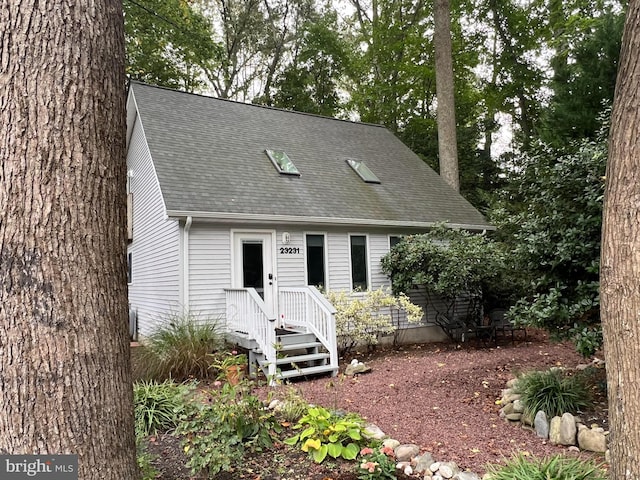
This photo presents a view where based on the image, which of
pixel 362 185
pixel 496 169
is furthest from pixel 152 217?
pixel 496 169

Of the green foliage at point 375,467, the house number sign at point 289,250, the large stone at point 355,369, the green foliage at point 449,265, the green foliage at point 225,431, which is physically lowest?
the large stone at point 355,369

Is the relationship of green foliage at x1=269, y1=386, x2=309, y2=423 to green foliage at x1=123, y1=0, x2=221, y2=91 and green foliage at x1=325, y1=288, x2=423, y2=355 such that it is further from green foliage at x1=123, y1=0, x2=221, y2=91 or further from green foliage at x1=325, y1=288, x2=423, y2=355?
green foliage at x1=123, y1=0, x2=221, y2=91

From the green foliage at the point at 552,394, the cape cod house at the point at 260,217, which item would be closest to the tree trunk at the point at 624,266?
the green foliage at the point at 552,394

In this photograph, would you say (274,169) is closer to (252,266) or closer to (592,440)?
(252,266)

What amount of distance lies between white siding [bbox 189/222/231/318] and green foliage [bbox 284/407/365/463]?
4.57 metres

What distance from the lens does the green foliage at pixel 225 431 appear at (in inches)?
120

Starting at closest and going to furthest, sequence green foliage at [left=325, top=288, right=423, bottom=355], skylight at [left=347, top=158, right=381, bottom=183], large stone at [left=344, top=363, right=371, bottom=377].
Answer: large stone at [left=344, top=363, right=371, bottom=377] → green foliage at [left=325, top=288, right=423, bottom=355] → skylight at [left=347, top=158, right=381, bottom=183]

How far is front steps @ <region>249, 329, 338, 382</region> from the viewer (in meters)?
6.84

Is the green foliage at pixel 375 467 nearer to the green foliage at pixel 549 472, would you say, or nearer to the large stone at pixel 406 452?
the large stone at pixel 406 452

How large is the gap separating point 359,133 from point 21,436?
43.3 feet

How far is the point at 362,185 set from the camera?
11008mm

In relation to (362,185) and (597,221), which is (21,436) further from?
(362,185)

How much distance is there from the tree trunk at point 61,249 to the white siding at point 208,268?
592cm

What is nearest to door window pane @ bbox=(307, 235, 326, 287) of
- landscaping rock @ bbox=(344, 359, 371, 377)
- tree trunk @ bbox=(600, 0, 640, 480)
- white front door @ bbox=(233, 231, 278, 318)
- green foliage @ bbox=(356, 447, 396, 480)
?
→ white front door @ bbox=(233, 231, 278, 318)
